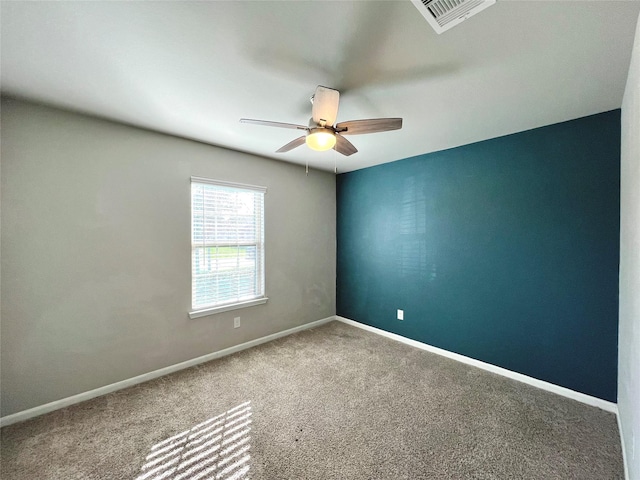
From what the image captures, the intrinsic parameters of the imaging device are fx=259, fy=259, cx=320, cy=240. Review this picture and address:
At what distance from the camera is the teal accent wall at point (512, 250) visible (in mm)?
2158

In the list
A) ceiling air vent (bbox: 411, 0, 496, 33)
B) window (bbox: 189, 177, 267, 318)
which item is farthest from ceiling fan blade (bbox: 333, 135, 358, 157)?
window (bbox: 189, 177, 267, 318)

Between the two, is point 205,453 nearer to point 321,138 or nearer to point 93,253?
point 93,253

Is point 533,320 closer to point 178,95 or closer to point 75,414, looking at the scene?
point 178,95

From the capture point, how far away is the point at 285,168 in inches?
143

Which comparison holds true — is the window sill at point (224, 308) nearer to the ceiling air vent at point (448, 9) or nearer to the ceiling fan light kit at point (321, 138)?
the ceiling fan light kit at point (321, 138)

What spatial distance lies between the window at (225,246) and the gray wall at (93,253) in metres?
0.11

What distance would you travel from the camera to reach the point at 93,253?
2.25 meters

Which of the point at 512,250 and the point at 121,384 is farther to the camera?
the point at 512,250

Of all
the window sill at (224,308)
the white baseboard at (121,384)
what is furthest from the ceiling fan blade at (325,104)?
the white baseboard at (121,384)

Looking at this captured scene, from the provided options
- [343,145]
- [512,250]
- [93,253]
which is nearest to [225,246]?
[93,253]

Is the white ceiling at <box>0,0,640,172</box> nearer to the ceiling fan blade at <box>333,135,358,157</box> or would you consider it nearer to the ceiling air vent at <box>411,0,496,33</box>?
the ceiling air vent at <box>411,0,496,33</box>

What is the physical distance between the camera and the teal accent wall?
2.16 m

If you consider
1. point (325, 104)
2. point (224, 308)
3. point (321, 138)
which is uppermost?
point (325, 104)

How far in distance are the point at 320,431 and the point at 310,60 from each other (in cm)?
245
